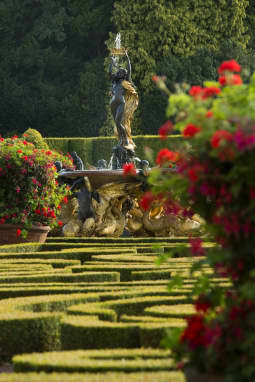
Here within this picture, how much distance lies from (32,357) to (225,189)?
61.2 inches

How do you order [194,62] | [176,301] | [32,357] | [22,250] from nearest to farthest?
[32,357]
[176,301]
[22,250]
[194,62]

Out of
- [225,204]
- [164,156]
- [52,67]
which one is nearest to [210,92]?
[164,156]

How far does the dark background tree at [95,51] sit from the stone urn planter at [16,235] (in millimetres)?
21026

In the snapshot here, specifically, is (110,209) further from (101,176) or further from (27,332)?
(27,332)

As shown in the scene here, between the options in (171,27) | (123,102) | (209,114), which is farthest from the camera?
(171,27)

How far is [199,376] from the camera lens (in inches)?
135

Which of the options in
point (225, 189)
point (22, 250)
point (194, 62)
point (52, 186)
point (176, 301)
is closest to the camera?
point (225, 189)

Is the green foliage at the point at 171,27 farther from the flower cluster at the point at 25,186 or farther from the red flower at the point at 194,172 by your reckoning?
the red flower at the point at 194,172

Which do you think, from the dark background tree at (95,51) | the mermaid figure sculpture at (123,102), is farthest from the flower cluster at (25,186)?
the dark background tree at (95,51)

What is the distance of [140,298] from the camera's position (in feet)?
20.8

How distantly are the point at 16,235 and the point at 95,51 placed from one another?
26.7 metres

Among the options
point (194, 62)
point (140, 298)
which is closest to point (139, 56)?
point (194, 62)

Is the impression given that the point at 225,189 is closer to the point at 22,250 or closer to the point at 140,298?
the point at 140,298

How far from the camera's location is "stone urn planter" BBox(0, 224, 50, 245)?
43.3 ft
